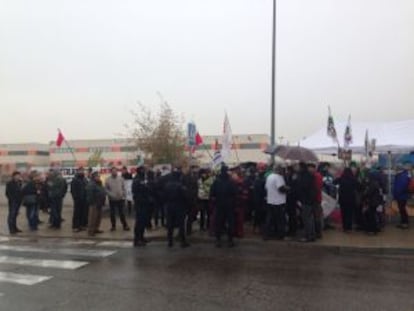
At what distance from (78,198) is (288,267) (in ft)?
26.3

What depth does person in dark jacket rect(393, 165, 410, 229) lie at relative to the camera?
15.2 meters

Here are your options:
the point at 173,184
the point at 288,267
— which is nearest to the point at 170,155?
the point at 173,184

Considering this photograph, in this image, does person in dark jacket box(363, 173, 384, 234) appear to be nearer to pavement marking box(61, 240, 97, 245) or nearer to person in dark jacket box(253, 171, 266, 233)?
person in dark jacket box(253, 171, 266, 233)

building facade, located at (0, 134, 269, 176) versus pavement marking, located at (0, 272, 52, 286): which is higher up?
building facade, located at (0, 134, 269, 176)

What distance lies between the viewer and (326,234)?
47.2 feet

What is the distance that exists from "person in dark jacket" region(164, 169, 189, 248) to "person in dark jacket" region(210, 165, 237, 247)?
731 millimetres

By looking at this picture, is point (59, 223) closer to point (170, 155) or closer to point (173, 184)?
point (173, 184)

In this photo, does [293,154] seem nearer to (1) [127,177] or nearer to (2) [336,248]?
(2) [336,248]

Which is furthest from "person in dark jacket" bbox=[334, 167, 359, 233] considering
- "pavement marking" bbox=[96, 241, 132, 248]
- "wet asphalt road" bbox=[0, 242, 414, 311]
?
"pavement marking" bbox=[96, 241, 132, 248]

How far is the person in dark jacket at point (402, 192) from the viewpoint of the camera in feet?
49.9

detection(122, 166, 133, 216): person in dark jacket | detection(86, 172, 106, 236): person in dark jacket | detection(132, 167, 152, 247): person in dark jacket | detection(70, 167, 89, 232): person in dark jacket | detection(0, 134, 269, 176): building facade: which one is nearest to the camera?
detection(132, 167, 152, 247): person in dark jacket

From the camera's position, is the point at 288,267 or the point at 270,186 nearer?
the point at 288,267

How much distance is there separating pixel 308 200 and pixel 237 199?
1.63 m

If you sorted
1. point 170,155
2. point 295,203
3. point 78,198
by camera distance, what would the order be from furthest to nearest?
point 170,155, point 78,198, point 295,203
